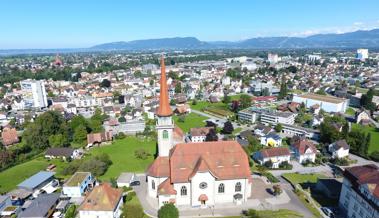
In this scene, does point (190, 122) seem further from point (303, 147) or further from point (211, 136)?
point (303, 147)

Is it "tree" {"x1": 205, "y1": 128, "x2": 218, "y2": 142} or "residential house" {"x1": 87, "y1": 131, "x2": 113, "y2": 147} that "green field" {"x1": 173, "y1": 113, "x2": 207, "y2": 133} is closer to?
"tree" {"x1": 205, "y1": 128, "x2": 218, "y2": 142}

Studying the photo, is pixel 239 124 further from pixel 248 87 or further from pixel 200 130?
pixel 248 87

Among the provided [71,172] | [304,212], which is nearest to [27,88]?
[71,172]

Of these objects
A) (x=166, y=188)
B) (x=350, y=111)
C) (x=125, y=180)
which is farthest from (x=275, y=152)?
(x=350, y=111)

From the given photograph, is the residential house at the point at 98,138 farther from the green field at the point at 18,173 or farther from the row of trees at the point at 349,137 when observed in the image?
the row of trees at the point at 349,137

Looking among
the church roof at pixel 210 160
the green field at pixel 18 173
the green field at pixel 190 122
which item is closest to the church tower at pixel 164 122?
the church roof at pixel 210 160

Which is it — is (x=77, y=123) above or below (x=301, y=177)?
above
